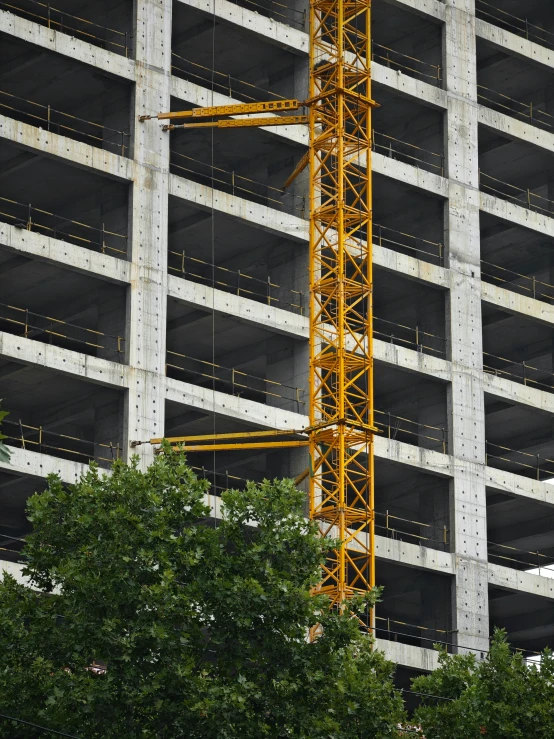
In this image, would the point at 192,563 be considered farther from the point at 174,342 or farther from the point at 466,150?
the point at 466,150

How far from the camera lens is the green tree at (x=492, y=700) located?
188 feet

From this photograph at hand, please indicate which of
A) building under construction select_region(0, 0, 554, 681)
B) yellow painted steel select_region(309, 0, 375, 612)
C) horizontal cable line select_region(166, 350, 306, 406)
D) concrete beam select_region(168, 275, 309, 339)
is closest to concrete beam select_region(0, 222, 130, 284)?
building under construction select_region(0, 0, 554, 681)

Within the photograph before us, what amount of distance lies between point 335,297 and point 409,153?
1579cm

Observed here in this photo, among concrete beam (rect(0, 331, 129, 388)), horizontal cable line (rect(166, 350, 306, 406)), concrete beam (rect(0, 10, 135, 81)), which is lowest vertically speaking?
concrete beam (rect(0, 331, 129, 388))

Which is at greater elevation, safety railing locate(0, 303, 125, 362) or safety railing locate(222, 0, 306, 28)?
safety railing locate(222, 0, 306, 28)

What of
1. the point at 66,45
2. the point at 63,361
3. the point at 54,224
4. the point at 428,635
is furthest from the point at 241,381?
the point at 66,45

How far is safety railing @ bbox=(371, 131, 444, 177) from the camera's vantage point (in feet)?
282

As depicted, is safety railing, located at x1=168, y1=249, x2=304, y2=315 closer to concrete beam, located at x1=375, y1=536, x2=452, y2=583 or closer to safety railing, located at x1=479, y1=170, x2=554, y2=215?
concrete beam, located at x1=375, y1=536, x2=452, y2=583

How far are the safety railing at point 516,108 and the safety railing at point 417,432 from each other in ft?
51.6

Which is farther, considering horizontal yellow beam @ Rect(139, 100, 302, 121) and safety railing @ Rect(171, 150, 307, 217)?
safety railing @ Rect(171, 150, 307, 217)

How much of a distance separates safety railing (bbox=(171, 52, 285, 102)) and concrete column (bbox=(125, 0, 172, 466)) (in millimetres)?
5853

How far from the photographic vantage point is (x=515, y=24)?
9512 cm

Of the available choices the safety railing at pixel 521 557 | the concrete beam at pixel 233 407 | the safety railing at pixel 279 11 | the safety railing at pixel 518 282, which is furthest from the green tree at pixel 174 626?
the safety railing at pixel 518 282

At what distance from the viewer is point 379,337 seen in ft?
288
